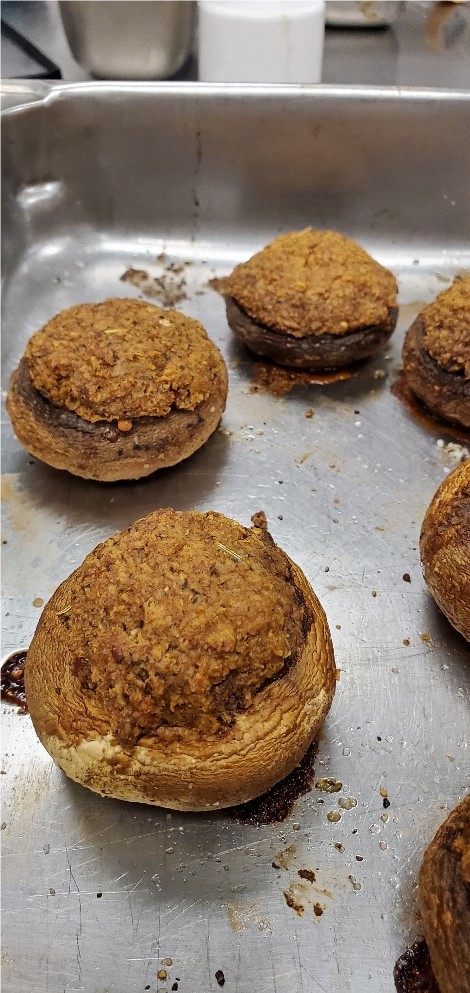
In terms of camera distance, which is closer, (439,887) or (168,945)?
(439,887)

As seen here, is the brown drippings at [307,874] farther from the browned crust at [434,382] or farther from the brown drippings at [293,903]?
the browned crust at [434,382]

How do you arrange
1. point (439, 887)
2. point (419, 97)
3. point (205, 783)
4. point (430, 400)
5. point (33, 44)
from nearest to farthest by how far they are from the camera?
point (439, 887) < point (205, 783) < point (430, 400) < point (419, 97) < point (33, 44)

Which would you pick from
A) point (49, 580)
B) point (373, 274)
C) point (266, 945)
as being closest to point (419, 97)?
point (373, 274)

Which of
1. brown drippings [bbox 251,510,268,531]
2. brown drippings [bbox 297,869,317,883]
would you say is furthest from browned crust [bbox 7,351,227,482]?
brown drippings [bbox 297,869,317,883]

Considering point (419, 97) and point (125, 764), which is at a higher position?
point (419, 97)

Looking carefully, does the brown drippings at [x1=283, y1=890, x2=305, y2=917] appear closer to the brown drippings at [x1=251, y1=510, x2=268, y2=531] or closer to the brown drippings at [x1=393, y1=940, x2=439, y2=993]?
the brown drippings at [x1=393, y1=940, x2=439, y2=993]

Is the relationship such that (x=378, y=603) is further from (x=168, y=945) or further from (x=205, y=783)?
(x=168, y=945)

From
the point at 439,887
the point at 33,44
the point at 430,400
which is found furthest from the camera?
the point at 33,44

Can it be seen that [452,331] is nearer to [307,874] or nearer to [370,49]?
[307,874]
